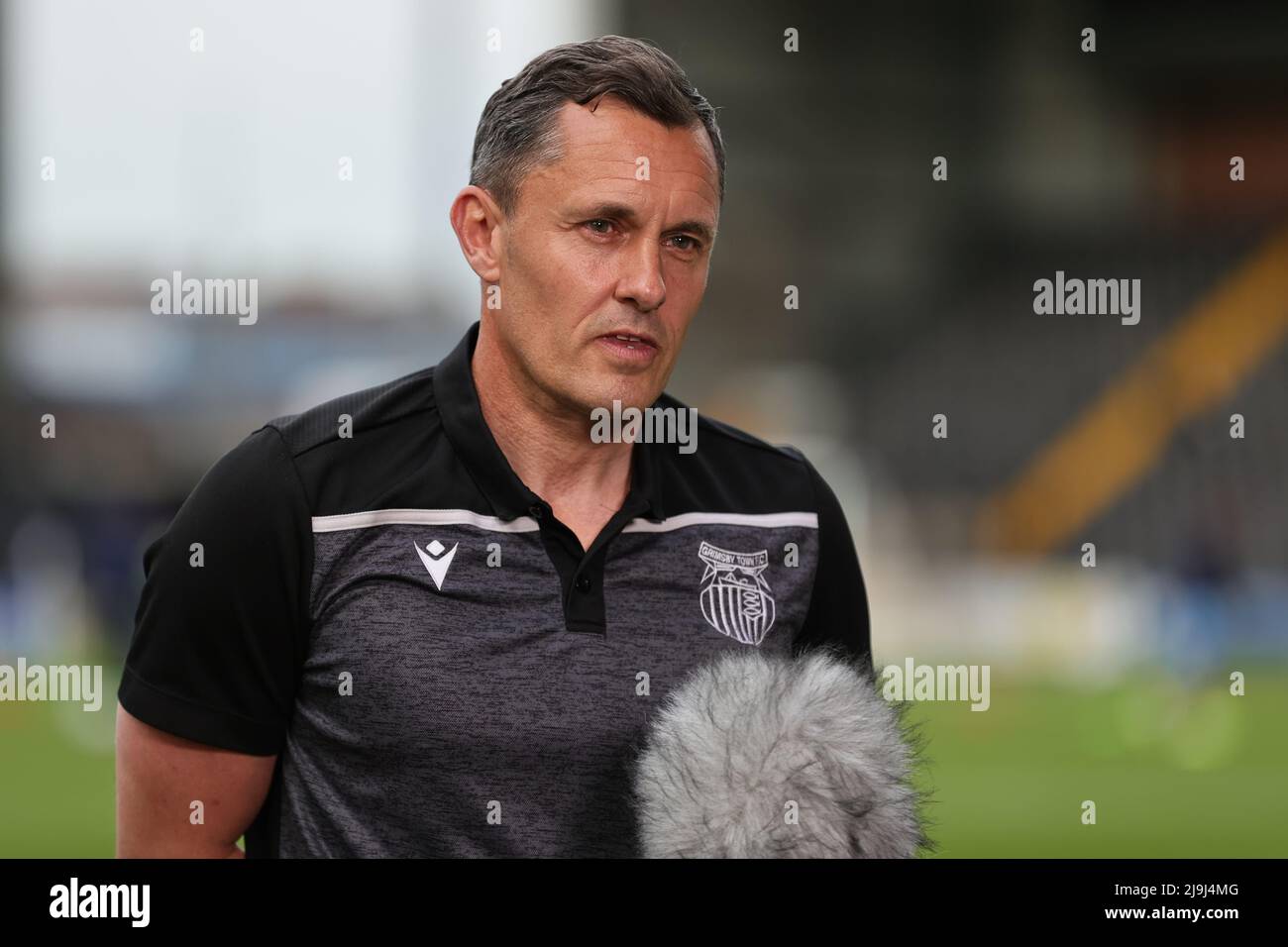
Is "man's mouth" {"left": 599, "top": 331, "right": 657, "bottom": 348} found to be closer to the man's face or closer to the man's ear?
the man's face

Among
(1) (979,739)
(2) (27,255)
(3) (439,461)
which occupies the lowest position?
(1) (979,739)

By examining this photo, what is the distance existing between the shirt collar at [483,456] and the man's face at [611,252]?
0.12 m

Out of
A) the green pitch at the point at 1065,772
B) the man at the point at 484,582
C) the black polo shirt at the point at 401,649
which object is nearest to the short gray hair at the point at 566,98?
the man at the point at 484,582

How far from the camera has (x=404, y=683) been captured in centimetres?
190

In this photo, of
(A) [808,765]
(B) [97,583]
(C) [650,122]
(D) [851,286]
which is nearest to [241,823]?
(A) [808,765]

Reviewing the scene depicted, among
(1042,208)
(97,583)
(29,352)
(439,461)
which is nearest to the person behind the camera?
(439,461)

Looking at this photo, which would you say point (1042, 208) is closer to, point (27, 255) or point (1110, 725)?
point (1110, 725)

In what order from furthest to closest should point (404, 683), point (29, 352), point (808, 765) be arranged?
point (29, 352), point (404, 683), point (808, 765)

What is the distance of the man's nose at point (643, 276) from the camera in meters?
1.92

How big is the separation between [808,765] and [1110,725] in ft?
33.8

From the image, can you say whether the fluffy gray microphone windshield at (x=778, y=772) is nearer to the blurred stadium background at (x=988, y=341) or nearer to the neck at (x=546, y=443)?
the neck at (x=546, y=443)

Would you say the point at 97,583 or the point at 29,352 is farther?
the point at 29,352

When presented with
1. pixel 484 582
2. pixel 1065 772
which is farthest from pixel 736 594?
pixel 1065 772

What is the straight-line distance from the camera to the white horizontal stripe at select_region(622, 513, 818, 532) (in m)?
2.14
